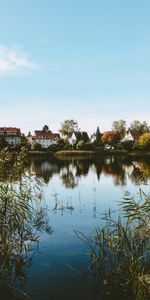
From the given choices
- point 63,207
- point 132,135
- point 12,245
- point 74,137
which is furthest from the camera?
point 132,135

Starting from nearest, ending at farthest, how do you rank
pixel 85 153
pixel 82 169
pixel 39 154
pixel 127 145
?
pixel 82 169 → pixel 39 154 → pixel 85 153 → pixel 127 145

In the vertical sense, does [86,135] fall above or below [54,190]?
above

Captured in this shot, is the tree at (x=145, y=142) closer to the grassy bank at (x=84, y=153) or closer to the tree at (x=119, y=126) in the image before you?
the grassy bank at (x=84, y=153)

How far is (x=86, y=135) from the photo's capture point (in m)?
123

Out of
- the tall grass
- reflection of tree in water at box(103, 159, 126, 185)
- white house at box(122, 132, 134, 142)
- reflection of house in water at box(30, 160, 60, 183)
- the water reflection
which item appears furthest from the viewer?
white house at box(122, 132, 134, 142)

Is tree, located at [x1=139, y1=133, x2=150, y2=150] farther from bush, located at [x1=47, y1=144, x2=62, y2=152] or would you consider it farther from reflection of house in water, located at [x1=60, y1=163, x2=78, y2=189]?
reflection of house in water, located at [x1=60, y1=163, x2=78, y2=189]

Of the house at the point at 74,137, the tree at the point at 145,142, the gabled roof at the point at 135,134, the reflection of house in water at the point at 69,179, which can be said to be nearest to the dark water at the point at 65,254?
the reflection of house in water at the point at 69,179

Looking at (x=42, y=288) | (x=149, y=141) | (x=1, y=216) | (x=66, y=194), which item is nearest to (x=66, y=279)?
(x=42, y=288)

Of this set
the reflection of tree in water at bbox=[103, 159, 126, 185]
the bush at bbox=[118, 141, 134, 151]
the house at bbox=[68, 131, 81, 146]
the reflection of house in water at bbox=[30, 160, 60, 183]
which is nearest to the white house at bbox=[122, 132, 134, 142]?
the house at bbox=[68, 131, 81, 146]

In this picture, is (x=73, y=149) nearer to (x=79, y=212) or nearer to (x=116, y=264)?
(x=79, y=212)

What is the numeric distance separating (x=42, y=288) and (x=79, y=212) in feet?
36.5

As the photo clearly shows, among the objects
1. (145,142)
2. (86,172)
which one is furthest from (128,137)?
(86,172)

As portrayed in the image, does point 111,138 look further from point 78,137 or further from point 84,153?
point 84,153

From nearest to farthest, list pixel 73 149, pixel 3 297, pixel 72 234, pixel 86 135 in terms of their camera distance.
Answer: pixel 3 297
pixel 72 234
pixel 73 149
pixel 86 135
